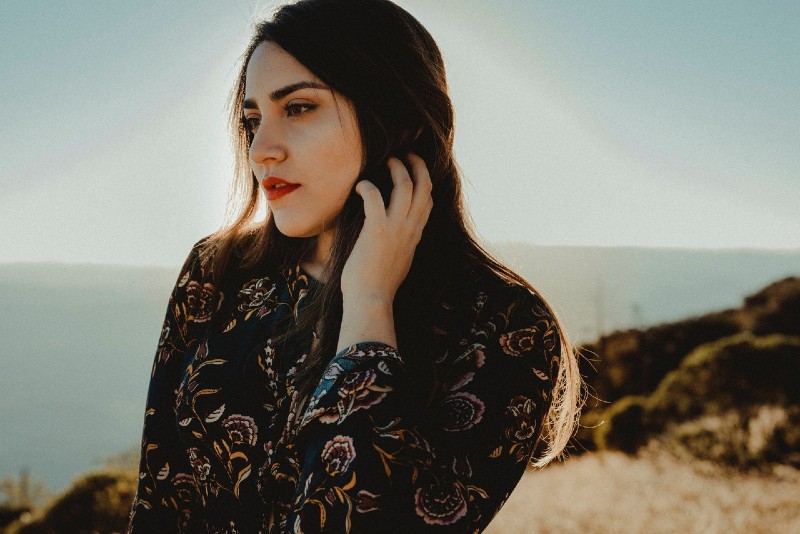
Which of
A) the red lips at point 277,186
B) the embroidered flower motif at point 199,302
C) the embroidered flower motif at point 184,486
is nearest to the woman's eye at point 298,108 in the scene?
the red lips at point 277,186

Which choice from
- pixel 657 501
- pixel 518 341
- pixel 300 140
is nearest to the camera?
pixel 518 341

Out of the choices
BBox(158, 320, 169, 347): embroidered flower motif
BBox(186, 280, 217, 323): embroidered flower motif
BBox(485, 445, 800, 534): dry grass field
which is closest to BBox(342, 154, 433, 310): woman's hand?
BBox(186, 280, 217, 323): embroidered flower motif

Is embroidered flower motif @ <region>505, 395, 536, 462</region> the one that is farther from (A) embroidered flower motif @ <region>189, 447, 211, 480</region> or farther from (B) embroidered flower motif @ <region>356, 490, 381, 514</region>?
(A) embroidered flower motif @ <region>189, 447, 211, 480</region>

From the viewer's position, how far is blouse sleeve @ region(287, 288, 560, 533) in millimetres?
1293

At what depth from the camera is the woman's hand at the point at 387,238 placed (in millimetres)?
1587

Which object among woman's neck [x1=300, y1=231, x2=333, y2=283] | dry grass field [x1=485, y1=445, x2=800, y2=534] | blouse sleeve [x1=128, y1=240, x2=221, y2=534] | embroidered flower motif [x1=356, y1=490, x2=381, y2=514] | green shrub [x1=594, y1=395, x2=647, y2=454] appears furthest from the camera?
green shrub [x1=594, y1=395, x2=647, y2=454]

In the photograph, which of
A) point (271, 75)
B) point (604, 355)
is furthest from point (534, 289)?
point (604, 355)

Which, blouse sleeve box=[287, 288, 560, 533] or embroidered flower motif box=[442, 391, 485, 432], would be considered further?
embroidered flower motif box=[442, 391, 485, 432]

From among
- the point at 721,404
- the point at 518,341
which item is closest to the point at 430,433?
the point at 518,341

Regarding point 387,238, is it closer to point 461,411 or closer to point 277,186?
point 277,186

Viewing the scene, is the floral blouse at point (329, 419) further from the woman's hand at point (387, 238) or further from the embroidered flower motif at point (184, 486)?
the woman's hand at point (387, 238)

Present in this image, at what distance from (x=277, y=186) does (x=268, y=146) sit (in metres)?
0.11

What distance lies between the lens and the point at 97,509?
5.14 meters

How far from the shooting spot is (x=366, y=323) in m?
1.51
